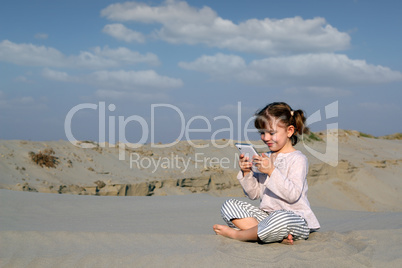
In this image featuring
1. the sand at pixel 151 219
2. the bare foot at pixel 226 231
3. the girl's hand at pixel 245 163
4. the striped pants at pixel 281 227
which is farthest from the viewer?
the girl's hand at pixel 245 163

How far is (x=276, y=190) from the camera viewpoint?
3.01 metres

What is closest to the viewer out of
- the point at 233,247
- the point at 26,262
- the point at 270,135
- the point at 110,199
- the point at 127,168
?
the point at 26,262

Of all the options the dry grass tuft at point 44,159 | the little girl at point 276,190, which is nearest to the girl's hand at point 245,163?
the little girl at point 276,190

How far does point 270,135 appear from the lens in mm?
3324

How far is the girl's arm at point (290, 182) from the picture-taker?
2.99 m

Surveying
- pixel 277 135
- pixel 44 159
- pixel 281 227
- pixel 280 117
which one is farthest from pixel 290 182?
pixel 44 159

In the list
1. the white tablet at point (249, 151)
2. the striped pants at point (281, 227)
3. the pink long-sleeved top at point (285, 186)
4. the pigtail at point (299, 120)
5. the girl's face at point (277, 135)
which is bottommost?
the striped pants at point (281, 227)

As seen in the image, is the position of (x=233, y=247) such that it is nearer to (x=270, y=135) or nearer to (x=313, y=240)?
(x=313, y=240)

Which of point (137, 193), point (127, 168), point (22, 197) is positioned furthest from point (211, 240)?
point (127, 168)

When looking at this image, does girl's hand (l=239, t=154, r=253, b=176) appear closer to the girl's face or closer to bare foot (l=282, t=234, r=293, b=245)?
the girl's face

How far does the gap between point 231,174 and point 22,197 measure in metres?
6.46

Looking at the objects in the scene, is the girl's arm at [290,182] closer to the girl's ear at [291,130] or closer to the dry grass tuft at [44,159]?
the girl's ear at [291,130]

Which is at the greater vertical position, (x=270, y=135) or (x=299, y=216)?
(x=270, y=135)

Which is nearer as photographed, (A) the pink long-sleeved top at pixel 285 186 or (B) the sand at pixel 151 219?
(B) the sand at pixel 151 219
